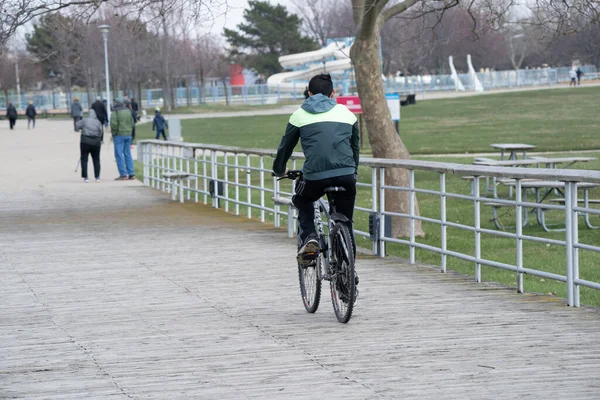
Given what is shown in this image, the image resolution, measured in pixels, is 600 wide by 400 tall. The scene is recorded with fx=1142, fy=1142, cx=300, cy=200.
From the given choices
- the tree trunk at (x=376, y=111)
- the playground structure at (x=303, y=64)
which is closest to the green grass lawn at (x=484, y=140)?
the tree trunk at (x=376, y=111)

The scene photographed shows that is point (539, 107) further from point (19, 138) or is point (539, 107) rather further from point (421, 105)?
point (19, 138)

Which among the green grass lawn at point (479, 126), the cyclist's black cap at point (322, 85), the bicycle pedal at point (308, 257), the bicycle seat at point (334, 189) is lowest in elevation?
the green grass lawn at point (479, 126)

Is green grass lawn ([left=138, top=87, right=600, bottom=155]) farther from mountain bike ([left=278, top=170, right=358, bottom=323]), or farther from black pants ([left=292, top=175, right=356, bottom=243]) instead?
black pants ([left=292, top=175, right=356, bottom=243])

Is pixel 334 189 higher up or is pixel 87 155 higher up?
pixel 334 189

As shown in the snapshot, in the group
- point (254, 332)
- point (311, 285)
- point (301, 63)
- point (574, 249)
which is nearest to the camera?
point (254, 332)

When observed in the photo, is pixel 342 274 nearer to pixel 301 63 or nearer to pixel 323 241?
pixel 323 241

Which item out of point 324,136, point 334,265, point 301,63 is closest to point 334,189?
point 324,136

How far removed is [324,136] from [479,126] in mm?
39616

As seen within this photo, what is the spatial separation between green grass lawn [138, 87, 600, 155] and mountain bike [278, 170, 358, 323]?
82.1ft

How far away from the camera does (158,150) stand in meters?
23.9

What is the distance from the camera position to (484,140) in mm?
37562

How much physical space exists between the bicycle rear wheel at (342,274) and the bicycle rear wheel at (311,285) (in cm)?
24

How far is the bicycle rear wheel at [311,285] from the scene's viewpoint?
322 inches

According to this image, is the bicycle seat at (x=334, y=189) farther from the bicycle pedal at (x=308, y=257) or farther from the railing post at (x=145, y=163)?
the railing post at (x=145, y=163)
